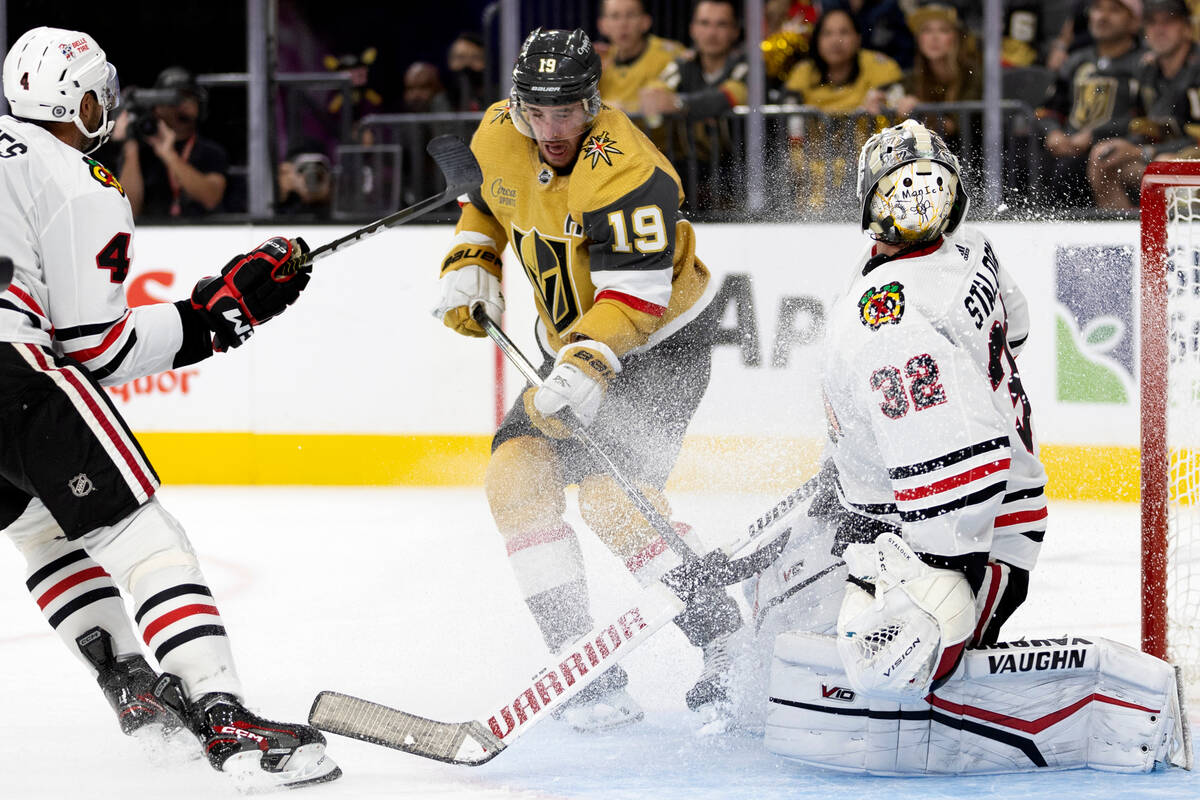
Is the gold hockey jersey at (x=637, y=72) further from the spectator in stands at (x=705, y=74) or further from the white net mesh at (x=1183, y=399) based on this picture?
the white net mesh at (x=1183, y=399)

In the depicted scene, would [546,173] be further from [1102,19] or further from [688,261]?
[1102,19]

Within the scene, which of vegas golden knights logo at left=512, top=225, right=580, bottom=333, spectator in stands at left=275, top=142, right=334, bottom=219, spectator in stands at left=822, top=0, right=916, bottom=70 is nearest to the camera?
vegas golden knights logo at left=512, top=225, right=580, bottom=333

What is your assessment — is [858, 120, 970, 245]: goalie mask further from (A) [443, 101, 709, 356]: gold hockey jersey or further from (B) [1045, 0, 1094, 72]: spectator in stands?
(B) [1045, 0, 1094, 72]: spectator in stands

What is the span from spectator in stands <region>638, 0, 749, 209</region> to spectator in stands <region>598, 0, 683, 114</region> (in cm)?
7

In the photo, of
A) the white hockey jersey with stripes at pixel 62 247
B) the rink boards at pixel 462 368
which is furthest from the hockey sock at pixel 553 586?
the rink boards at pixel 462 368

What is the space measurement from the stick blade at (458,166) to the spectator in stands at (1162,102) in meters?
2.94

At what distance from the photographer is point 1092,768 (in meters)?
2.26

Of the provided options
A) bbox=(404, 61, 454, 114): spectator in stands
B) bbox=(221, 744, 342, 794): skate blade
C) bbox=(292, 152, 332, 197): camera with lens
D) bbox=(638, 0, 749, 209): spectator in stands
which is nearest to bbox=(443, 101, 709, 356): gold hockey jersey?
bbox=(221, 744, 342, 794): skate blade

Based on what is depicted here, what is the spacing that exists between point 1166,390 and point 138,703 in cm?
178

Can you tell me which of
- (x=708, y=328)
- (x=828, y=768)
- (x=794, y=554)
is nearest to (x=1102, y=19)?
(x=708, y=328)

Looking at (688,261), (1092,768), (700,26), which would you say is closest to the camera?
(1092,768)

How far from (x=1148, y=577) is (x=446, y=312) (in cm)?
134

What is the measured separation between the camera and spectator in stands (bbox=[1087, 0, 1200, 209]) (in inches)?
205

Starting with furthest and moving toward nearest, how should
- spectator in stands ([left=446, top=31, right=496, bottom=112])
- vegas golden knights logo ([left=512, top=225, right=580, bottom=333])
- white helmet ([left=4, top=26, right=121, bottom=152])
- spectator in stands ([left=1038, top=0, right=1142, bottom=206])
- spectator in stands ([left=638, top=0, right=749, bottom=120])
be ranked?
spectator in stands ([left=446, top=31, right=496, bottom=112]), spectator in stands ([left=638, top=0, right=749, bottom=120]), spectator in stands ([left=1038, top=0, right=1142, bottom=206]), vegas golden knights logo ([left=512, top=225, right=580, bottom=333]), white helmet ([left=4, top=26, right=121, bottom=152])
